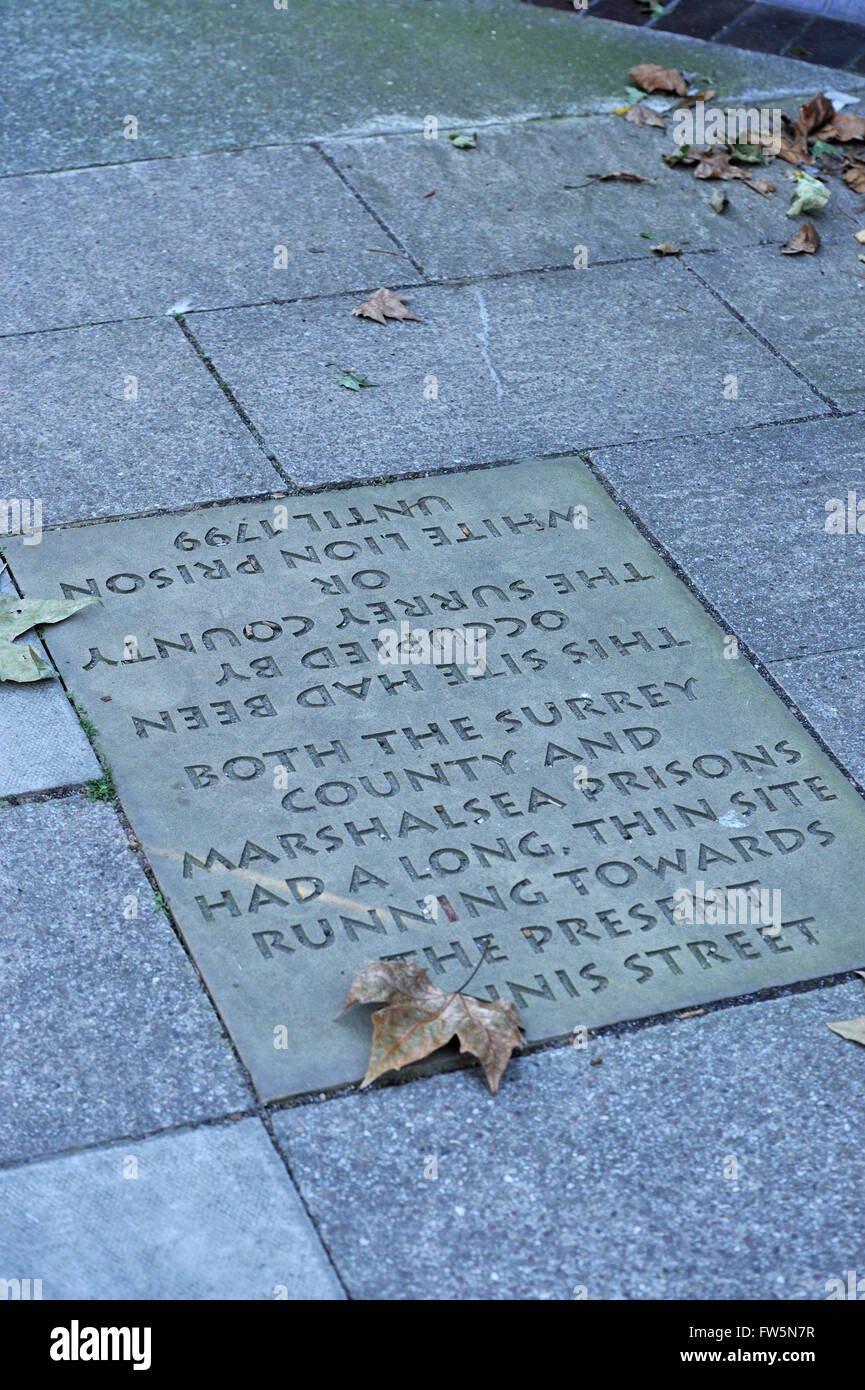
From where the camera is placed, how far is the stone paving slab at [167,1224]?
2.54 m

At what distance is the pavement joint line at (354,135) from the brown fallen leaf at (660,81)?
0.16 meters

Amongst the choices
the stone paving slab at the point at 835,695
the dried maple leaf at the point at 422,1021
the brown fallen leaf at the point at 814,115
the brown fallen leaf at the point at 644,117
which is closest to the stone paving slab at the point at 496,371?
the stone paving slab at the point at 835,695

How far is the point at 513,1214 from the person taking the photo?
8.86 feet

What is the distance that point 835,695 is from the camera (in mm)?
3939

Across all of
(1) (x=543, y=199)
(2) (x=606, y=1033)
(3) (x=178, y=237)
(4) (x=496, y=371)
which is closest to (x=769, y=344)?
(4) (x=496, y=371)

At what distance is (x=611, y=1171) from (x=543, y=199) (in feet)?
14.5

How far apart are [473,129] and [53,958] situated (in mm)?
4642

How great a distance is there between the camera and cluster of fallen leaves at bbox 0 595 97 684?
3.71 m

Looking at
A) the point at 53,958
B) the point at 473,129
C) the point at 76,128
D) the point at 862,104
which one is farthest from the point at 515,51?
the point at 53,958

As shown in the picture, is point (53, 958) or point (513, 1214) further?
point (53, 958)

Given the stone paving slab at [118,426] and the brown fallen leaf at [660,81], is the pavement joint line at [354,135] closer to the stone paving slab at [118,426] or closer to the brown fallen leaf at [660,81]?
the brown fallen leaf at [660,81]
